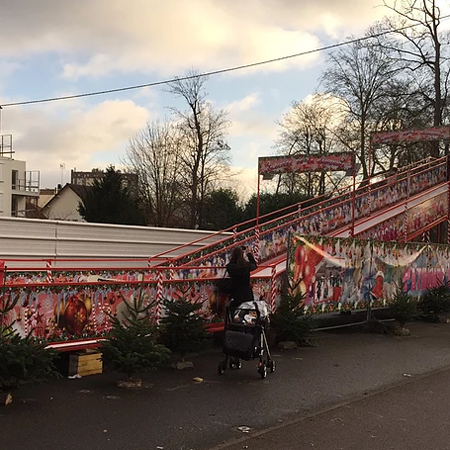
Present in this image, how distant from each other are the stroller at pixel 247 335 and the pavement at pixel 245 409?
0.29 metres

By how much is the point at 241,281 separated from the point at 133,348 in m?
2.27

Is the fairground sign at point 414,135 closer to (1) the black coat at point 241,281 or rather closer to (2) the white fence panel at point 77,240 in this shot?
(2) the white fence panel at point 77,240

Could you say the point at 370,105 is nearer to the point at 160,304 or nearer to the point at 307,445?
the point at 160,304

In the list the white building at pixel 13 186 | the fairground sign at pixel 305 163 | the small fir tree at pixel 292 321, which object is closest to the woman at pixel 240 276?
the small fir tree at pixel 292 321

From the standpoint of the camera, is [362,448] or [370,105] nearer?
[362,448]

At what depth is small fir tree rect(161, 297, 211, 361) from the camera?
8266mm

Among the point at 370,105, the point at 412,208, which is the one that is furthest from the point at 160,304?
the point at 370,105

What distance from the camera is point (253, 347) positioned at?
25.0ft

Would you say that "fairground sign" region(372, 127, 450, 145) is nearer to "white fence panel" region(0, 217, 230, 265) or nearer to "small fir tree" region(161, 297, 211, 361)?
"white fence panel" region(0, 217, 230, 265)

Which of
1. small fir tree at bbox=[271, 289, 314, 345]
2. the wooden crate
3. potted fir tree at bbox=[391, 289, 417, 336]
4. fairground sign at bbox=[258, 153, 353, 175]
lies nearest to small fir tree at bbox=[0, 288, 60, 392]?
the wooden crate

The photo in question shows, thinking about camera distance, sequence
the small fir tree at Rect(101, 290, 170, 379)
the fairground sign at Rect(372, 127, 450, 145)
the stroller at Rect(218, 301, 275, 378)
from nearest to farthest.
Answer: the small fir tree at Rect(101, 290, 170, 379) < the stroller at Rect(218, 301, 275, 378) < the fairground sign at Rect(372, 127, 450, 145)

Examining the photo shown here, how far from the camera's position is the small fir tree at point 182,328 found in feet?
27.1

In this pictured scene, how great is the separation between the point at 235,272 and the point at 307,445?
3779 millimetres

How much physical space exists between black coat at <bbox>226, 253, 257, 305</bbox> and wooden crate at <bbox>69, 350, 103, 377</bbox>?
7.28ft
